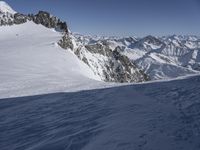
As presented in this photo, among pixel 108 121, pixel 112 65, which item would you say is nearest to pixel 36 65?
pixel 108 121

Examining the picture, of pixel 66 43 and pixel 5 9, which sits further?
pixel 5 9

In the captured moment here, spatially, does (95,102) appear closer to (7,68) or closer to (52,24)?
(7,68)

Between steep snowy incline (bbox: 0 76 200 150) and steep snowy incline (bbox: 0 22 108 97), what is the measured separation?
6283 millimetres

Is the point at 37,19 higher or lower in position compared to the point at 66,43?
higher

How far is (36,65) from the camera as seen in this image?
48.0 m

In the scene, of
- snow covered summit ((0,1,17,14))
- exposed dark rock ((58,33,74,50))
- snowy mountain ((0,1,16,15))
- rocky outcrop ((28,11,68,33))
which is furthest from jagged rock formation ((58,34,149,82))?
snow covered summit ((0,1,17,14))

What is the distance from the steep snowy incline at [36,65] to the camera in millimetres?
26305

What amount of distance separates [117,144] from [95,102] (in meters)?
7.41

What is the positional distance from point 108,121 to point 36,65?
120ft

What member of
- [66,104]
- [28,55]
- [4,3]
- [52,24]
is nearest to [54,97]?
[66,104]

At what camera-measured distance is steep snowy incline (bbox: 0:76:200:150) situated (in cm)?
1006

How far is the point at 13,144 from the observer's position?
37.0 ft

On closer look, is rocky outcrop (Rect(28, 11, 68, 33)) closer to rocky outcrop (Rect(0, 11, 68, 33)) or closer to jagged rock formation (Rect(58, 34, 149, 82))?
rocky outcrop (Rect(0, 11, 68, 33))

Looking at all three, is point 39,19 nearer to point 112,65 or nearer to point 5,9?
point 5,9
